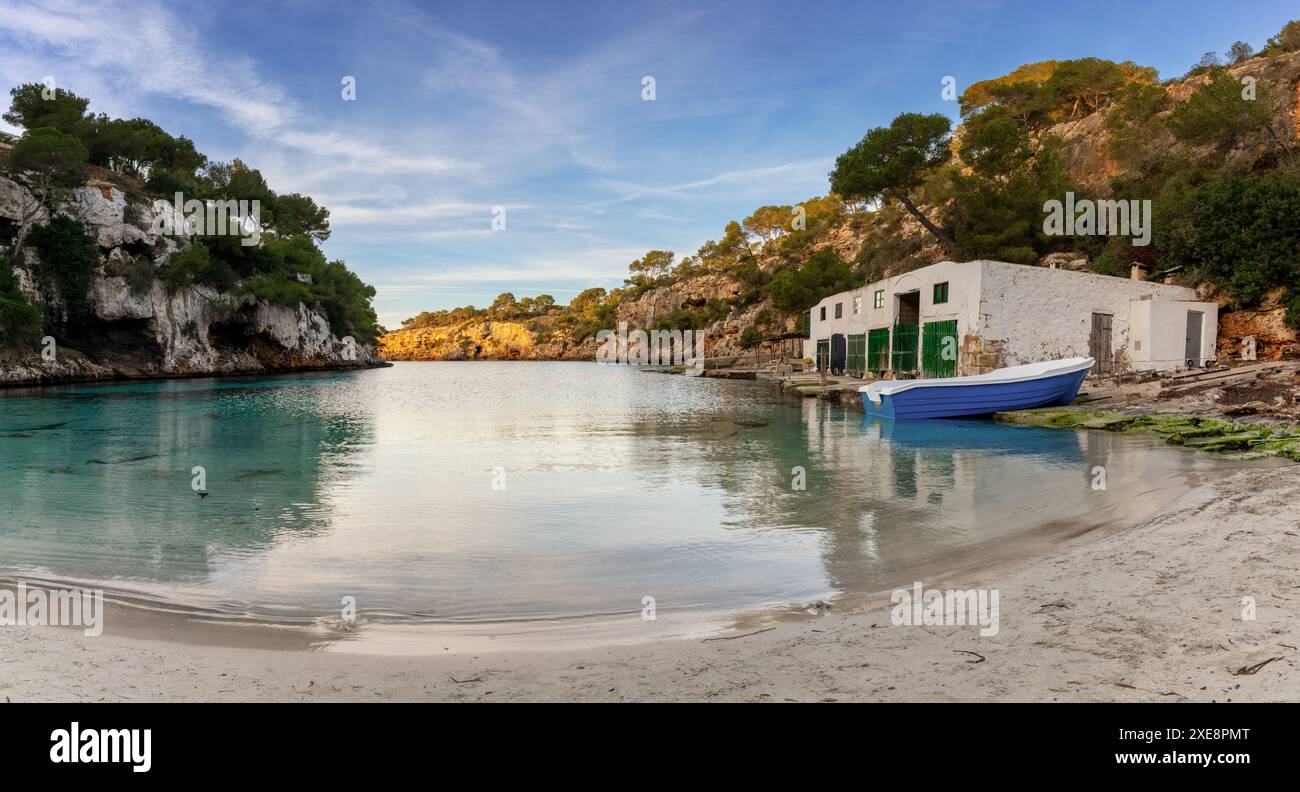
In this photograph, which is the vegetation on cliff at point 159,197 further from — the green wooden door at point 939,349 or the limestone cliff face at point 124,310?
the green wooden door at point 939,349

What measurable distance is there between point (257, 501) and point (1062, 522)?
1114 centimetres

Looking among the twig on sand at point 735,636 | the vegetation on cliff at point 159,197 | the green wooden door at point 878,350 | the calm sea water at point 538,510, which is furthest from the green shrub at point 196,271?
the twig on sand at point 735,636

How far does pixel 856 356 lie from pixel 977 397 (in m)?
15.8

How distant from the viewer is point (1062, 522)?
8305 mm

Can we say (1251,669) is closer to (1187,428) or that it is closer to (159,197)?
(1187,428)

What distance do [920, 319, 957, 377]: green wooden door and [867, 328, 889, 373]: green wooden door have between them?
3.94 meters

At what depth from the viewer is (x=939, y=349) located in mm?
27359

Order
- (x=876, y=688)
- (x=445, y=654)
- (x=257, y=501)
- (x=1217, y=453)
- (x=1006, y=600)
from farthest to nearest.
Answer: (x=1217, y=453), (x=257, y=501), (x=1006, y=600), (x=445, y=654), (x=876, y=688)

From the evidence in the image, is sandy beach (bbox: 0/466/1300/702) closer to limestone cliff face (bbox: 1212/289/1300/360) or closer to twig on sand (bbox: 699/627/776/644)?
twig on sand (bbox: 699/627/776/644)

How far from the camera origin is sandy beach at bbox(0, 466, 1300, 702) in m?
3.42

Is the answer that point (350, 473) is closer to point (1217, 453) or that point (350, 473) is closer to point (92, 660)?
point (92, 660)

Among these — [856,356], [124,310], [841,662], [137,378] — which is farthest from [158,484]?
[137,378]
